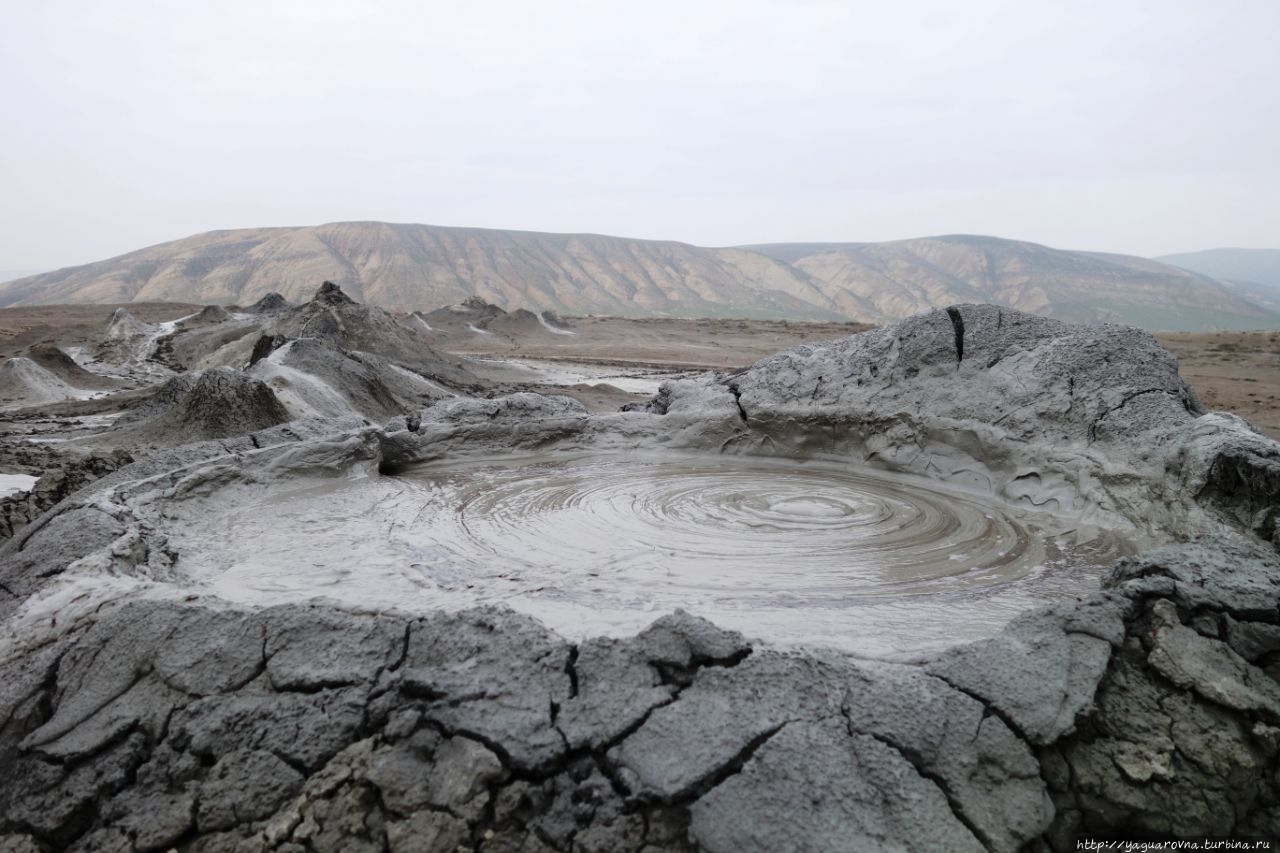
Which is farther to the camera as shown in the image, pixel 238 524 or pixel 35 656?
pixel 238 524

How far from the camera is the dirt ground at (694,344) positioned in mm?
11906

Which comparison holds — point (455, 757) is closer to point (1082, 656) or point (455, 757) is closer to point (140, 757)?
point (140, 757)

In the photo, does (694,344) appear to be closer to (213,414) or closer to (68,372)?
(68,372)

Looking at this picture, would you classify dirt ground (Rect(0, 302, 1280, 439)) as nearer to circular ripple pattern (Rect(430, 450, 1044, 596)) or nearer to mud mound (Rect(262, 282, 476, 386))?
mud mound (Rect(262, 282, 476, 386))

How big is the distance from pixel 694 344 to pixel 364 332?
10.6m

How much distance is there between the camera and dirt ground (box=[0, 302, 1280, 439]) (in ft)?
39.1

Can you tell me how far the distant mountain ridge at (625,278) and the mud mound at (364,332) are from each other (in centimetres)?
3593

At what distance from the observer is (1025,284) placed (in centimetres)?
5875

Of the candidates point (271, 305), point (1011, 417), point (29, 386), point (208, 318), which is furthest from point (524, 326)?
point (1011, 417)

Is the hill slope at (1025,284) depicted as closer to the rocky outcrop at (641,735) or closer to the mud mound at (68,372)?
the mud mound at (68,372)

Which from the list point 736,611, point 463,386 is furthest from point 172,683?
point 463,386

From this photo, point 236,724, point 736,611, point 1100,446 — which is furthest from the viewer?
point 1100,446

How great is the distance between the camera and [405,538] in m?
3.58

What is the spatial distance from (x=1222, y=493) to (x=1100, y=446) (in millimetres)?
841
